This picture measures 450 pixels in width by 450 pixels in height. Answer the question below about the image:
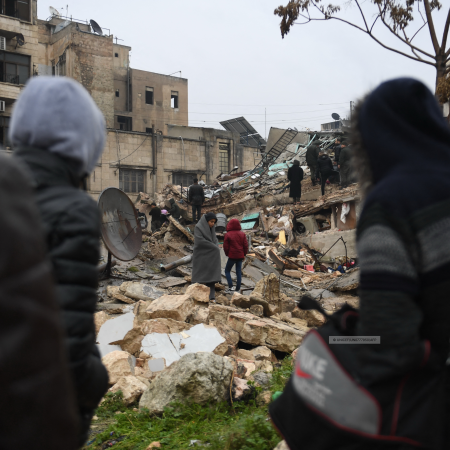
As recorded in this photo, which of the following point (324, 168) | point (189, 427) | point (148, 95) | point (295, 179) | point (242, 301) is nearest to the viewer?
point (189, 427)

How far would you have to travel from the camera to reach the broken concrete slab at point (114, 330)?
18.0 ft

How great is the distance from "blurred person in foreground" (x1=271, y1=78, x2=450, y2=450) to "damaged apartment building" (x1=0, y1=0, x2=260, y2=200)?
23531mm

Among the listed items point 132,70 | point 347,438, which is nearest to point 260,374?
point 347,438

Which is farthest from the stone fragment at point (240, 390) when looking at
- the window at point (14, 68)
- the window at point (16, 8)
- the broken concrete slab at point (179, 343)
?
the window at point (16, 8)

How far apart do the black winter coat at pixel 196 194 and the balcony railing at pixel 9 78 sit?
14051mm

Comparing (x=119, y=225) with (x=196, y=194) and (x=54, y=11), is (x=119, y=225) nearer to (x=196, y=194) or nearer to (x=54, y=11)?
(x=196, y=194)

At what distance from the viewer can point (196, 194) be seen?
17.6 meters

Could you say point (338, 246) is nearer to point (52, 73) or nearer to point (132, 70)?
point (52, 73)

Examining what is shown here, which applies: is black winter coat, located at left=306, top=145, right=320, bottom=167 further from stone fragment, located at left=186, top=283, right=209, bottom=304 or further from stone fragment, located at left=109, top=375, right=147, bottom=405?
stone fragment, located at left=109, top=375, right=147, bottom=405

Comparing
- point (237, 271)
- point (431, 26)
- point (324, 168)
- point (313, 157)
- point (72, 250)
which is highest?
point (431, 26)

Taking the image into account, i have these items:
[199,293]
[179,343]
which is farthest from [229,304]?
[179,343]

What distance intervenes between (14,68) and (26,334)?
91.4ft

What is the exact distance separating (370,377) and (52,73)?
34.2 metres

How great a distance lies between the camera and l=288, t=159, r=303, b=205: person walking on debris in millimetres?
Result: 17344
